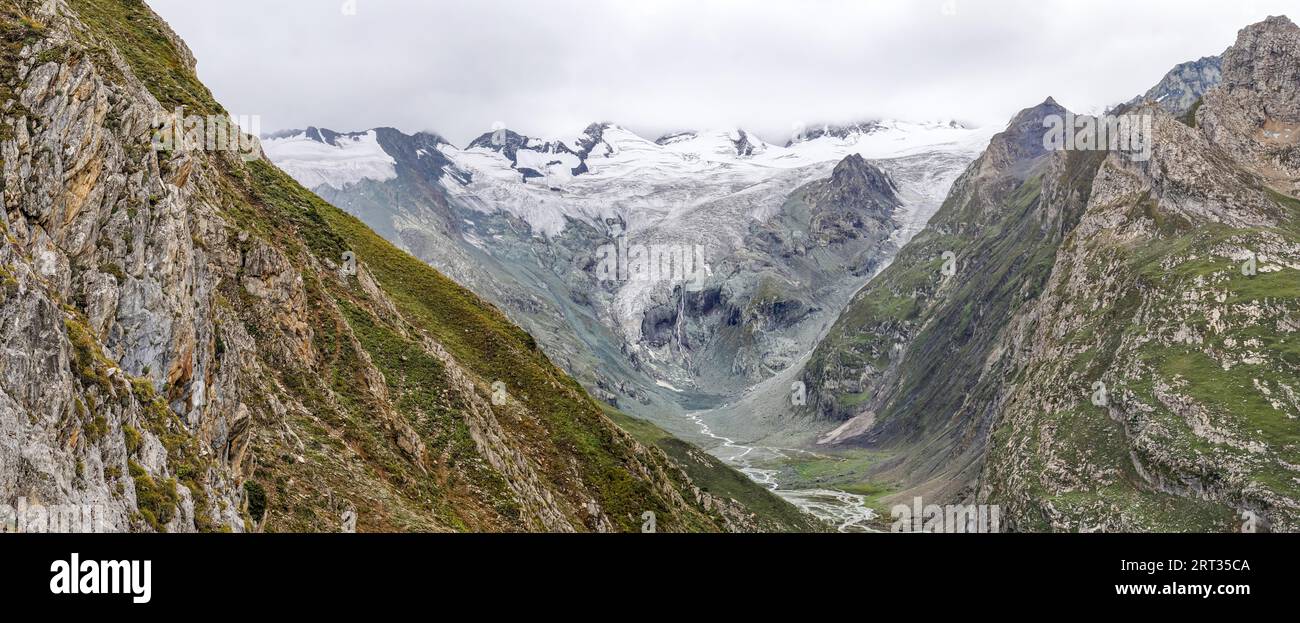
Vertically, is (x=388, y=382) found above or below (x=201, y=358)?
below

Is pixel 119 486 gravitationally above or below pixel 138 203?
below

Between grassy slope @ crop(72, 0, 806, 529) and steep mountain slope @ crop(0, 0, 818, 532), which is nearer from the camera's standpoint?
steep mountain slope @ crop(0, 0, 818, 532)

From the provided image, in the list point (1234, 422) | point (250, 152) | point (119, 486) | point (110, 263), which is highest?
point (250, 152)

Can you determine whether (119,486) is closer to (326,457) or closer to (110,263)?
(110,263)

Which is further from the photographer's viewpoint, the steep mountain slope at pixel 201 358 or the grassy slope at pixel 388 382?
the grassy slope at pixel 388 382

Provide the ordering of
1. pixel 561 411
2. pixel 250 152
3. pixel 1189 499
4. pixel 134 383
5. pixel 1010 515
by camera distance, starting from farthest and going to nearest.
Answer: pixel 1010 515 < pixel 1189 499 < pixel 561 411 < pixel 250 152 < pixel 134 383

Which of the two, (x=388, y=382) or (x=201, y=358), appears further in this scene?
(x=388, y=382)
